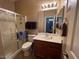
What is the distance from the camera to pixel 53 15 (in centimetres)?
261

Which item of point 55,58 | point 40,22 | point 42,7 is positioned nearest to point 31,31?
point 40,22

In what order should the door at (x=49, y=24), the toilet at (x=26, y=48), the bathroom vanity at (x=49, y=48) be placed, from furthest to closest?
1. the door at (x=49, y=24)
2. the toilet at (x=26, y=48)
3. the bathroom vanity at (x=49, y=48)

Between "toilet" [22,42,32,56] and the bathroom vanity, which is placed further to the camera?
"toilet" [22,42,32,56]

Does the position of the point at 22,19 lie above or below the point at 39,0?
below

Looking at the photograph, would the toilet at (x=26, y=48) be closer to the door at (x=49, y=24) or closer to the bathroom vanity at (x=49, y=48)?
the bathroom vanity at (x=49, y=48)

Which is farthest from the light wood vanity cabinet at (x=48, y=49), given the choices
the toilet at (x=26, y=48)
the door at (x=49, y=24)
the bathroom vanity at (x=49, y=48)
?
the door at (x=49, y=24)

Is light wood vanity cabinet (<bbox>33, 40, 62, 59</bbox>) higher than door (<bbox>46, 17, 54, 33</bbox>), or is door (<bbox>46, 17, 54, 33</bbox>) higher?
door (<bbox>46, 17, 54, 33</bbox>)

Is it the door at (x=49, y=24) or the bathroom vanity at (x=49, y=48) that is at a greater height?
the door at (x=49, y=24)

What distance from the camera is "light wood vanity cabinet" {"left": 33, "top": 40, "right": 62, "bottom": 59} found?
180 centimetres

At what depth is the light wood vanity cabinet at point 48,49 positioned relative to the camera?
5.90ft

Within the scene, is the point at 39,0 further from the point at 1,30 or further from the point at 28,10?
the point at 1,30

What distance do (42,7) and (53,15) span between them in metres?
0.61

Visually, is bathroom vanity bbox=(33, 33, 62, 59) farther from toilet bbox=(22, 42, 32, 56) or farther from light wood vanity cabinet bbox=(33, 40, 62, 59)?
toilet bbox=(22, 42, 32, 56)

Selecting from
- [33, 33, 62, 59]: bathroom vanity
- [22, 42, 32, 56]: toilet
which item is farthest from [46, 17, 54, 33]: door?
[22, 42, 32, 56]: toilet
